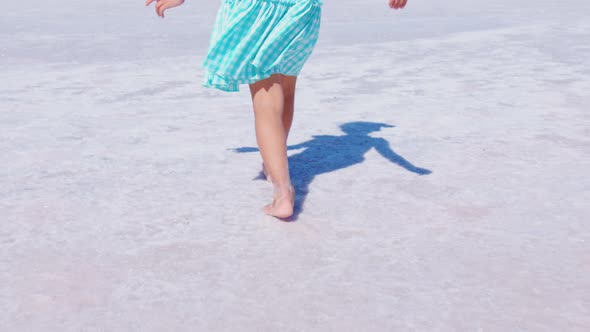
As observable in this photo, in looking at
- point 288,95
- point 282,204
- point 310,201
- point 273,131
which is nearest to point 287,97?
point 288,95

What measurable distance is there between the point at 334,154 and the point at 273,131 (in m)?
1.11

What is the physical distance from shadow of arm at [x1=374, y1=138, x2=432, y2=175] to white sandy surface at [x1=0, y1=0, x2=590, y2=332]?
2 cm

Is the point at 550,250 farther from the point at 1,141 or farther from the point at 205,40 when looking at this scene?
the point at 205,40

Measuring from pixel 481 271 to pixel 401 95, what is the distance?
3495mm

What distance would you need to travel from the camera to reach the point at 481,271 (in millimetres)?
2850

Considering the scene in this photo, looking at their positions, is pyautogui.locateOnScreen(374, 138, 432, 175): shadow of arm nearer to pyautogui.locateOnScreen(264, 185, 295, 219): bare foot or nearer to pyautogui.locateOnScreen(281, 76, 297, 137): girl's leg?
pyautogui.locateOnScreen(281, 76, 297, 137): girl's leg

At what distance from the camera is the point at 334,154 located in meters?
4.57

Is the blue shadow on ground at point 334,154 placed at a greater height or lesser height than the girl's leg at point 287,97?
lesser

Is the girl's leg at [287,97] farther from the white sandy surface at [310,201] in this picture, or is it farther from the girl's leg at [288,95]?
the white sandy surface at [310,201]

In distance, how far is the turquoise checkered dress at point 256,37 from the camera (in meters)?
3.42

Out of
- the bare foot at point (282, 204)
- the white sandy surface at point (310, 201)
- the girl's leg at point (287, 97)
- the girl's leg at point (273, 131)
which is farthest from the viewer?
the girl's leg at point (287, 97)

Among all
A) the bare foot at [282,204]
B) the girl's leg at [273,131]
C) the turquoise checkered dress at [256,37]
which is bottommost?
the bare foot at [282,204]

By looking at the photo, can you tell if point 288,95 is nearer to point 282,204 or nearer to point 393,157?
point 282,204

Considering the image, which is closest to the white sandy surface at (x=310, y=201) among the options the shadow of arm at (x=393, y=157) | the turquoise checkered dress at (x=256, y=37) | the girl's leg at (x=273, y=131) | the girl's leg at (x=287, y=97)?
the shadow of arm at (x=393, y=157)
